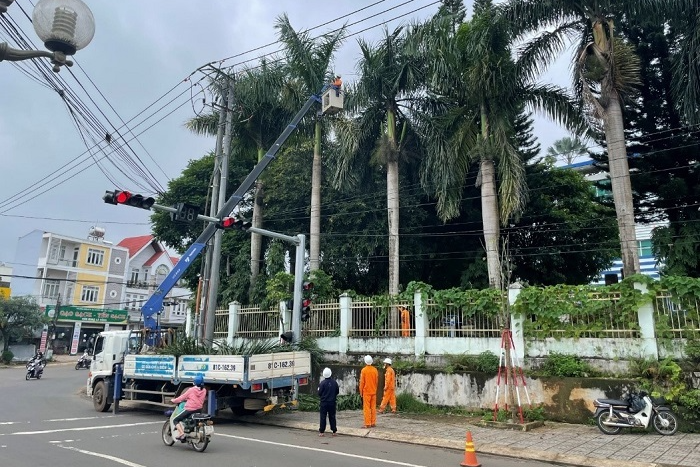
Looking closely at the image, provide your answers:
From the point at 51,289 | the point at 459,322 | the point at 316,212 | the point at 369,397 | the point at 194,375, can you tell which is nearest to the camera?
the point at 369,397

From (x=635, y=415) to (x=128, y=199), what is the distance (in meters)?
12.2

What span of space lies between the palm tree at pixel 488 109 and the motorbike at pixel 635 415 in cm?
631

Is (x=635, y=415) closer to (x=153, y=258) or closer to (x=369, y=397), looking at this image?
(x=369, y=397)

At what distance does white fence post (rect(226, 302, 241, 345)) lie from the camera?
2025 cm

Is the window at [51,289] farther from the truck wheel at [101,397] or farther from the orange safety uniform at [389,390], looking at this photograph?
the orange safety uniform at [389,390]

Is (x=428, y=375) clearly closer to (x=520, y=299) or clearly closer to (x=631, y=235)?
(x=520, y=299)

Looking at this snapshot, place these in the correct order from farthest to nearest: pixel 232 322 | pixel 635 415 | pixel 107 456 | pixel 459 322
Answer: pixel 232 322 → pixel 459 322 → pixel 635 415 → pixel 107 456

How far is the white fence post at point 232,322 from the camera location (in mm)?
20250

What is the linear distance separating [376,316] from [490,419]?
5087mm

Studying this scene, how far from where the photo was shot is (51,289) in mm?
47594

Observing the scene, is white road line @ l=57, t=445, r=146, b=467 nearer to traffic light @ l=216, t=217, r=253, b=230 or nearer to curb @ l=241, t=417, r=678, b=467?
curb @ l=241, t=417, r=678, b=467

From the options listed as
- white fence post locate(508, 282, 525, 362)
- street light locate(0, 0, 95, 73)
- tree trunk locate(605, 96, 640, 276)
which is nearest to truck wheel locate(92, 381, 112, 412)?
white fence post locate(508, 282, 525, 362)

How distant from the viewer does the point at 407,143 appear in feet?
74.6

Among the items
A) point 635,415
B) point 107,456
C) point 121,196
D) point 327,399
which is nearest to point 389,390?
point 327,399
